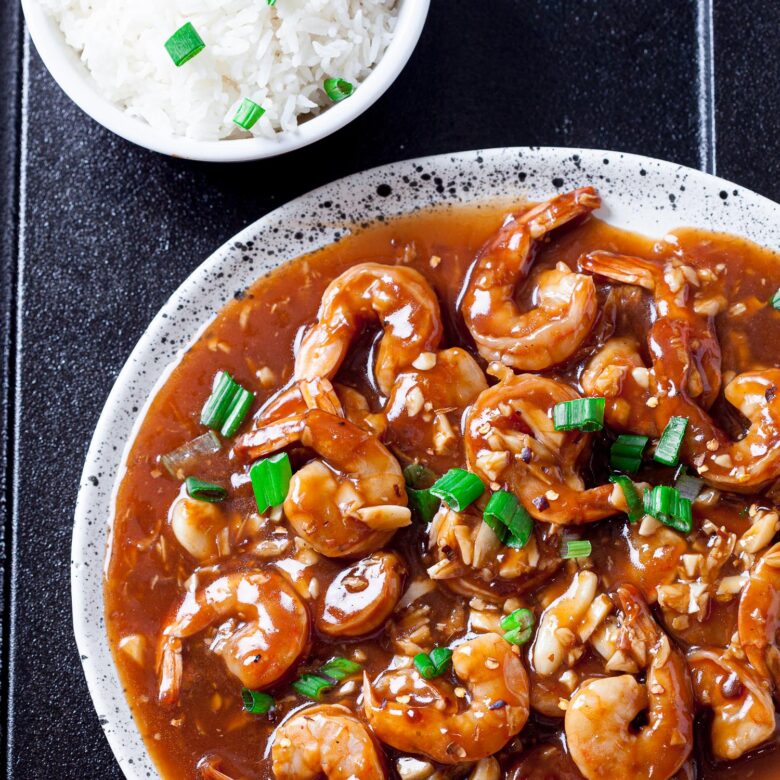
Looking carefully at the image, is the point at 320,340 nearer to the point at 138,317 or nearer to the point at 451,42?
the point at 138,317

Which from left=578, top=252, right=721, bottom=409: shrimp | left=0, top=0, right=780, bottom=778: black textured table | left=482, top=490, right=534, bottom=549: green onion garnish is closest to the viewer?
left=482, top=490, right=534, bottom=549: green onion garnish

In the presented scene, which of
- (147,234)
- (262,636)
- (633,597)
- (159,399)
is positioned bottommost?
(633,597)

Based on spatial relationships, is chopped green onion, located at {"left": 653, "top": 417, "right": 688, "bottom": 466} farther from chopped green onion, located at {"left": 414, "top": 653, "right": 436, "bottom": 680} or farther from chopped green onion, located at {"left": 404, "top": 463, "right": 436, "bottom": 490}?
chopped green onion, located at {"left": 414, "top": 653, "right": 436, "bottom": 680}

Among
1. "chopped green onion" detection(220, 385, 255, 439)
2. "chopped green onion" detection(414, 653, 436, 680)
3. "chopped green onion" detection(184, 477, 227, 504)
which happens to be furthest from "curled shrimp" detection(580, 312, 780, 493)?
"chopped green onion" detection(184, 477, 227, 504)

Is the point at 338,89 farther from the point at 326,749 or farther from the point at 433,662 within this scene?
Result: the point at 326,749

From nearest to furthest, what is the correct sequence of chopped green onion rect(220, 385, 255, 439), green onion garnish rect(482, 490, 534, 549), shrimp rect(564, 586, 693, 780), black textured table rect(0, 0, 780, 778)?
shrimp rect(564, 586, 693, 780), green onion garnish rect(482, 490, 534, 549), chopped green onion rect(220, 385, 255, 439), black textured table rect(0, 0, 780, 778)

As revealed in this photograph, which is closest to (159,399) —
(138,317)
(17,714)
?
(138,317)

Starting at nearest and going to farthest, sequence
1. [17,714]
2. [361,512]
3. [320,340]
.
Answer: [361,512] < [320,340] < [17,714]

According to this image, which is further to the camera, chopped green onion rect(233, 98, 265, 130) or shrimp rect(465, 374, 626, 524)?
chopped green onion rect(233, 98, 265, 130)
